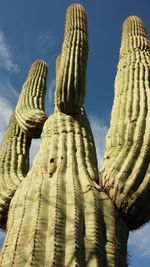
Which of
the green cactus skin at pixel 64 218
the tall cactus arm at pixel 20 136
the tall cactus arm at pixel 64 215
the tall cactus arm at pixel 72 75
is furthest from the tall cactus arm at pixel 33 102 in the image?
the green cactus skin at pixel 64 218

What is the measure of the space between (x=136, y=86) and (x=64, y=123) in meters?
0.96

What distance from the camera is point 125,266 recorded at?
11.0 feet

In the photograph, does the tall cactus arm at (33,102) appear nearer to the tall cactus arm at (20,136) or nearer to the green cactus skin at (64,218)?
the tall cactus arm at (20,136)

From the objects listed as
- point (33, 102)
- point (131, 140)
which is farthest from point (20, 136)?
point (131, 140)

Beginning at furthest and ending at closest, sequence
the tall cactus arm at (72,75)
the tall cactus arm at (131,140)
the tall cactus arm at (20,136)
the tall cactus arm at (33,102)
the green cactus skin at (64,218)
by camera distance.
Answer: the tall cactus arm at (33,102) → the tall cactus arm at (20,136) → the tall cactus arm at (72,75) → the tall cactus arm at (131,140) → the green cactus skin at (64,218)

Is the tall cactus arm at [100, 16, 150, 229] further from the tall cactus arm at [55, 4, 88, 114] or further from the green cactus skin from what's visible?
the tall cactus arm at [55, 4, 88, 114]

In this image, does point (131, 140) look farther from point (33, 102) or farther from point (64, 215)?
point (33, 102)

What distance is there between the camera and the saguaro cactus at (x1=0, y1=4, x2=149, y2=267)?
3.17 m

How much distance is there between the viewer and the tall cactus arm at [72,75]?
15.5 ft

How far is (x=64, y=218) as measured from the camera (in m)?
3.36

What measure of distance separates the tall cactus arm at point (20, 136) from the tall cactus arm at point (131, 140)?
51.2 inches

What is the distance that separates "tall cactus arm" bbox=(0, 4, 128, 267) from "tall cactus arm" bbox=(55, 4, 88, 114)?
393mm

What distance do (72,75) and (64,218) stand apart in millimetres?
1909

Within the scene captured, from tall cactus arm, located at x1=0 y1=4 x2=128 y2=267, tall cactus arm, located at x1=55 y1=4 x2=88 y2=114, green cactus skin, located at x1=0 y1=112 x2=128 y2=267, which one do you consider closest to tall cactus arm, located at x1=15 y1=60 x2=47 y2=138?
tall cactus arm, located at x1=55 y1=4 x2=88 y2=114
